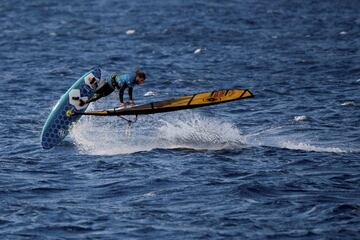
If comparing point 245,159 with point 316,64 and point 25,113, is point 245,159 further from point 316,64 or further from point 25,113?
point 316,64

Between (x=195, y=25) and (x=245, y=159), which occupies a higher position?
(x=245, y=159)

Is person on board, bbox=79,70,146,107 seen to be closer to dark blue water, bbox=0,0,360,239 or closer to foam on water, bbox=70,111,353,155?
foam on water, bbox=70,111,353,155

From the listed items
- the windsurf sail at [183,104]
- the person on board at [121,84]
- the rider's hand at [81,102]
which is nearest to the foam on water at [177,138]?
the rider's hand at [81,102]

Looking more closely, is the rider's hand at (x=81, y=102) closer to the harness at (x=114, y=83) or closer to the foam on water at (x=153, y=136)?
the foam on water at (x=153, y=136)

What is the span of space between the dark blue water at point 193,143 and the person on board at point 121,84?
1.95m

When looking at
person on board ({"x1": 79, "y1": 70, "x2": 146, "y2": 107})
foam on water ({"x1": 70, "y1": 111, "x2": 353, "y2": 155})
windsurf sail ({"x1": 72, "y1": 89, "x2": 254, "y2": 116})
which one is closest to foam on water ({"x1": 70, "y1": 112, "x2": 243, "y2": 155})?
foam on water ({"x1": 70, "y1": 111, "x2": 353, "y2": 155})

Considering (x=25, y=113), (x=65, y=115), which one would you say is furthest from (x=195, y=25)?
(x=65, y=115)

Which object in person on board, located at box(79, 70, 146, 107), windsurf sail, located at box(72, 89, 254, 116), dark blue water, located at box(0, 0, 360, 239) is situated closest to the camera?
dark blue water, located at box(0, 0, 360, 239)

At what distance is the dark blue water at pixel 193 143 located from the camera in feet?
74.4

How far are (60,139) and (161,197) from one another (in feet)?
25.4

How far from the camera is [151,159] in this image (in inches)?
1150

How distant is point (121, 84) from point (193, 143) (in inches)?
155

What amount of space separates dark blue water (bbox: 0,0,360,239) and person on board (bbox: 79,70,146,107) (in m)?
1.95

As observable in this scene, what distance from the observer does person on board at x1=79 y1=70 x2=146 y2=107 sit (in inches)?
1122
